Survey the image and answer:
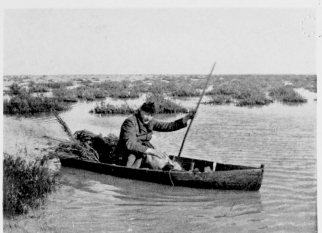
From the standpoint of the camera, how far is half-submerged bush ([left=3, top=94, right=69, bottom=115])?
6609 millimetres

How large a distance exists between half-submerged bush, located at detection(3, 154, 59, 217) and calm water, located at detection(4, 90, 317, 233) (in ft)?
0.62

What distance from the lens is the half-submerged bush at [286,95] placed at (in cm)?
666

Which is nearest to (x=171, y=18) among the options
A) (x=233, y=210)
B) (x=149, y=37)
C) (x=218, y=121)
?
(x=149, y=37)

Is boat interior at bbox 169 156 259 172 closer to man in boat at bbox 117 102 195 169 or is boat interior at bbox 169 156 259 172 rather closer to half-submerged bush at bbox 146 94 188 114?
man in boat at bbox 117 102 195 169

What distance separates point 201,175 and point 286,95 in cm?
206

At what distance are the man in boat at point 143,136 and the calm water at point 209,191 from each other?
353 mm

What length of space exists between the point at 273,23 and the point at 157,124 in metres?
2.38

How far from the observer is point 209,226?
211 inches

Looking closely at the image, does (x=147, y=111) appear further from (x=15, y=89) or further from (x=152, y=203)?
(x=15, y=89)

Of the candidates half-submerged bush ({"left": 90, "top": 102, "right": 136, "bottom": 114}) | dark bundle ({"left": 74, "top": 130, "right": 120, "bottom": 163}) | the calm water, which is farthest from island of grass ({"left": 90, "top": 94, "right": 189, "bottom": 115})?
dark bundle ({"left": 74, "top": 130, "right": 120, "bottom": 163})

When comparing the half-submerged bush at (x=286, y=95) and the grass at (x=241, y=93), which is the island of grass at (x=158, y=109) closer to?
the grass at (x=241, y=93)

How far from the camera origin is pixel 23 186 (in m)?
6.00

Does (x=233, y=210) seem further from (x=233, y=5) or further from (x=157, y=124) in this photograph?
(x=233, y=5)

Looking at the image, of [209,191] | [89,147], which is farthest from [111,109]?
[209,191]
